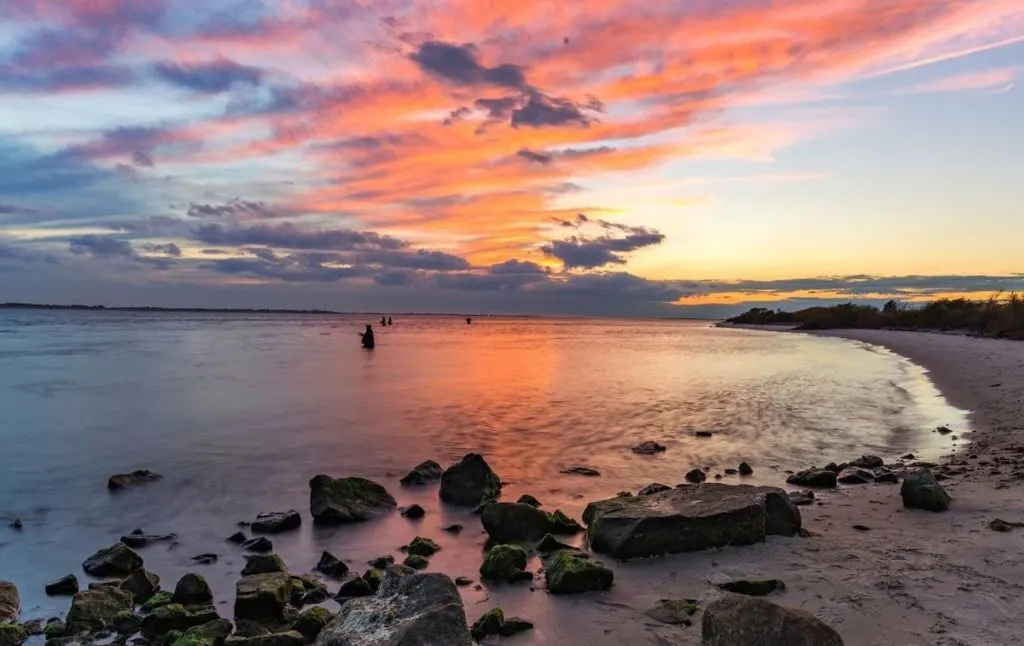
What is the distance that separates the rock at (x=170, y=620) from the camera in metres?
5.36

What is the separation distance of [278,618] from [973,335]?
5124 centimetres

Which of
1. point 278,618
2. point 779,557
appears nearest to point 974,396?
point 779,557

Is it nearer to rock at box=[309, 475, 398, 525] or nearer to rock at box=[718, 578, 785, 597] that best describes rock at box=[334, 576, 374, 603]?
rock at box=[309, 475, 398, 525]

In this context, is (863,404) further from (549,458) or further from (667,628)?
(667,628)

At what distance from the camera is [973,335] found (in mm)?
44219

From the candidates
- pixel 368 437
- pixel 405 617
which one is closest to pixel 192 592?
pixel 405 617

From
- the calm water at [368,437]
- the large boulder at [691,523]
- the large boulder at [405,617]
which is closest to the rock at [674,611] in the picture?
the calm water at [368,437]

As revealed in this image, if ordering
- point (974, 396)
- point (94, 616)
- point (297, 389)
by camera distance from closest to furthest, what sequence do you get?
1. point (94, 616)
2. point (974, 396)
3. point (297, 389)

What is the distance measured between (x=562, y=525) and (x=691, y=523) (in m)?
1.73

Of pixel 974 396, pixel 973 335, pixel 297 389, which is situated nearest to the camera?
pixel 974 396

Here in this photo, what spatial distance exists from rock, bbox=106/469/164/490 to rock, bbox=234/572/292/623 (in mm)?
6048

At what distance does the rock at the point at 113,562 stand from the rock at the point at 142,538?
0.64m

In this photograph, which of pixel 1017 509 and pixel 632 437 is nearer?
pixel 1017 509

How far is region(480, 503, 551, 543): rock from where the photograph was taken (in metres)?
7.35
